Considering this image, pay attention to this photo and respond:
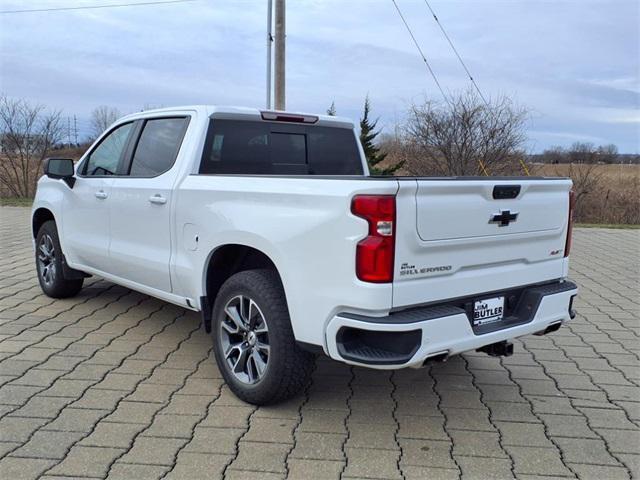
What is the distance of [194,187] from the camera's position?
3898mm

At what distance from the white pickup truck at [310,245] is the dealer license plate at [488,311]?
1 cm

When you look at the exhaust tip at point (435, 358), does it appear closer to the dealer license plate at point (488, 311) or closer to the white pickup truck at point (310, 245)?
the white pickup truck at point (310, 245)

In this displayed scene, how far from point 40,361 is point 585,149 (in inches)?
733

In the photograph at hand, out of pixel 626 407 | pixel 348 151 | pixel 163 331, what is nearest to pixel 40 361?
pixel 163 331

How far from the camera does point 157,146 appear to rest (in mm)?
4562

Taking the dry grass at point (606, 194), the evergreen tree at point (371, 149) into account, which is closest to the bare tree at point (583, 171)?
the dry grass at point (606, 194)

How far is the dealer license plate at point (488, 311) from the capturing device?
327 centimetres

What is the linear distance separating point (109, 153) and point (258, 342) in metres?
2.53

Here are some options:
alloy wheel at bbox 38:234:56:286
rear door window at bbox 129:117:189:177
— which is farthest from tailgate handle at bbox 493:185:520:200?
alloy wheel at bbox 38:234:56:286

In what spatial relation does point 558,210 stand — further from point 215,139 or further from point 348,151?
point 215,139

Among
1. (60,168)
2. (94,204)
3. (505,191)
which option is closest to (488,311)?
(505,191)

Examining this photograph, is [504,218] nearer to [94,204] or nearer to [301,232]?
[301,232]

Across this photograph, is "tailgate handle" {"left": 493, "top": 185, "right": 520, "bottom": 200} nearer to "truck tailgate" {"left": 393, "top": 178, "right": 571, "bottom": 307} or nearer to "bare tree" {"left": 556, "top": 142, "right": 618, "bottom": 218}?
"truck tailgate" {"left": 393, "top": 178, "right": 571, "bottom": 307}

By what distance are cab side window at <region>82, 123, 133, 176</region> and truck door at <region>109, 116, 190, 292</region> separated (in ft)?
0.73
